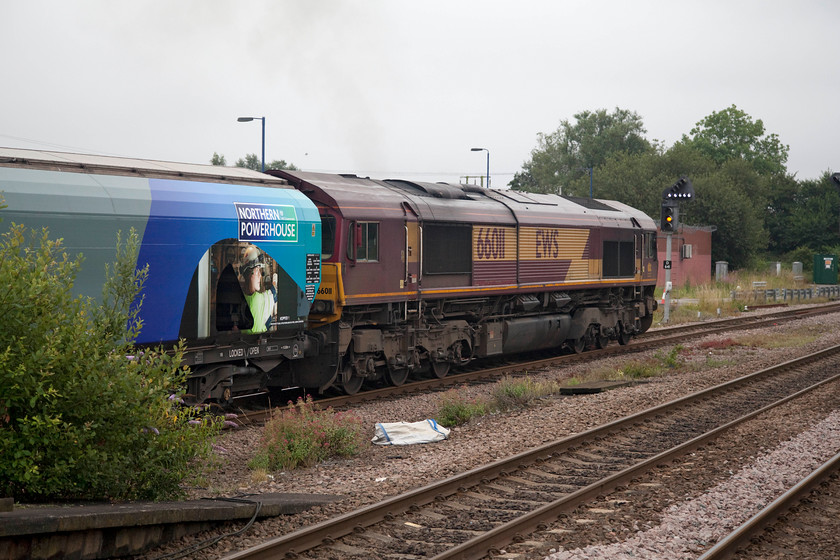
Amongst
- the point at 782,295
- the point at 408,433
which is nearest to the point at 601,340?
the point at 408,433

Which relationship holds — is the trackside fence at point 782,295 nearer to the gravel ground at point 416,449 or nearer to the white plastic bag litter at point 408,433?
the gravel ground at point 416,449

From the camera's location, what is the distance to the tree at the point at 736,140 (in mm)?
103812

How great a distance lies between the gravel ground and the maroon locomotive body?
1.14 metres

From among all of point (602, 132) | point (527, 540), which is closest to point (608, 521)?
point (527, 540)

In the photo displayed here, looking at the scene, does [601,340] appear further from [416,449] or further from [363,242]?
[416,449]

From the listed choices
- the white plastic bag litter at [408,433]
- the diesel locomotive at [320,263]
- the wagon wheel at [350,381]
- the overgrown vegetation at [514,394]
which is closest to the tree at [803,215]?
the diesel locomotive at [320,263]

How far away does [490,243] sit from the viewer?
1803 cm

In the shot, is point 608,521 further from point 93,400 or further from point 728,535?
point 93,400

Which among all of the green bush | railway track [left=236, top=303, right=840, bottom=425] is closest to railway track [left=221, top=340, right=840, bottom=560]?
the green bush

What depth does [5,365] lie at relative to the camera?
21.1 ft

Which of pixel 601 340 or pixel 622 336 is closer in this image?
pixel 601 340

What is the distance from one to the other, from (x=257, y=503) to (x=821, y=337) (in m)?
23.5

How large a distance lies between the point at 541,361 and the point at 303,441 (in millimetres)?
10542

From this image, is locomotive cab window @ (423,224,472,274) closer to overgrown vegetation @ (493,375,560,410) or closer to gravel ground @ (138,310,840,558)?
gravel ground @ (138,310,840,558)
